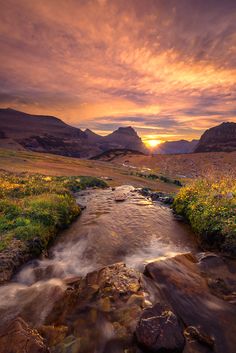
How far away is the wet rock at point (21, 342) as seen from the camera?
4.44 meters

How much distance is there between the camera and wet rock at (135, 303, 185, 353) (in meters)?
4.86

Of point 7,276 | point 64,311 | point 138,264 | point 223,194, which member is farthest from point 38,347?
point 223,194

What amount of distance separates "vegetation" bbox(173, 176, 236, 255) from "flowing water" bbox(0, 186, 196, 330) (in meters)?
0.87

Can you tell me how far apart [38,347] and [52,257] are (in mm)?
5351

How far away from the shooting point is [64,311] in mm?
6188

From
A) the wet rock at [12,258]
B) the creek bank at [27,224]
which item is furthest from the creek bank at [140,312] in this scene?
the creek bank at [27,224]

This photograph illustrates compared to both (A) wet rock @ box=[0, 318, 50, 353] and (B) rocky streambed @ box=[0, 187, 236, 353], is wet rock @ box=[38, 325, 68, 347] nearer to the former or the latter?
(B) rocky streambed @ box=[0, 187, 236, 353]

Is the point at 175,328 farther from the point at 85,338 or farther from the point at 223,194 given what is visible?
the point at 223,194

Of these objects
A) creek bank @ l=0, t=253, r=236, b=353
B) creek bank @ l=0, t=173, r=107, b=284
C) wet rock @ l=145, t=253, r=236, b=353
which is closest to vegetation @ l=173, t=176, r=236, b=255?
wet rock @ l=145, t=253, r=236, b=353

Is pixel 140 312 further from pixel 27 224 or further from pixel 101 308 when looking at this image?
pixel 27 224

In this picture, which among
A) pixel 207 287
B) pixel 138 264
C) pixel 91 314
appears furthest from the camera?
pixel 138 264

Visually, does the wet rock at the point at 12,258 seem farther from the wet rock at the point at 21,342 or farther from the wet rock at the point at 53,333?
the wet rock at the point at 21,342

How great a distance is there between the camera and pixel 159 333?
16.4ft

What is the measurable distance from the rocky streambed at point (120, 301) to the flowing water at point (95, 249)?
4 cm
